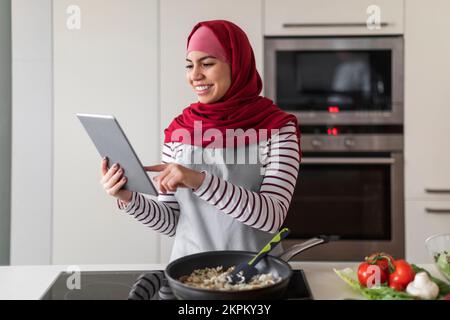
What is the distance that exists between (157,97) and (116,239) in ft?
2.25

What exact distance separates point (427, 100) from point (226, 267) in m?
1.58

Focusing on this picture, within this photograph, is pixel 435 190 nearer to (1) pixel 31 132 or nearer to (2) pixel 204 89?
(2) pixel 204 89

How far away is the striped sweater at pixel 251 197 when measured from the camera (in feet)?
4.14

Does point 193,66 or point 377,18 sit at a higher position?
point 377,18

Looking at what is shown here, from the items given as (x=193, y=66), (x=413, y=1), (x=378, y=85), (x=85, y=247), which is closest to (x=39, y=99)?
(x=85, y=247)

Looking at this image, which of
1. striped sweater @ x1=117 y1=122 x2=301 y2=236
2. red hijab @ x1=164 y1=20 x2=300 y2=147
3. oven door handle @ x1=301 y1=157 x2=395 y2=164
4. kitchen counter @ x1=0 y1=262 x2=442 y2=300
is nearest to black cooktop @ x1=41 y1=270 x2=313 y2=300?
kitchen counter @ x1=0 y1=262 x2=442 y2=300

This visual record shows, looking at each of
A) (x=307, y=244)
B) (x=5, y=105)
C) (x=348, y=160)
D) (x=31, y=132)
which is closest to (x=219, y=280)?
(x=307, y=244)

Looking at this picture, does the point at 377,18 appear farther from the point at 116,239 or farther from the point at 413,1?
the point at 116,239

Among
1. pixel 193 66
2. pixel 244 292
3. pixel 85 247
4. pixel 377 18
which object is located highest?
pixel 377 18

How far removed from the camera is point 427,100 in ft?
7.86

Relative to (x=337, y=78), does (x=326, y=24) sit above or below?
above

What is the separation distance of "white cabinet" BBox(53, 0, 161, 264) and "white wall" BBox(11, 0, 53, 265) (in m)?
0.04

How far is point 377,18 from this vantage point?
2383 mm

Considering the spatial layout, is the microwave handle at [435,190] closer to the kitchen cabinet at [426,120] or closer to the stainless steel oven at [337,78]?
the kitchen cabinet at [426,120]
